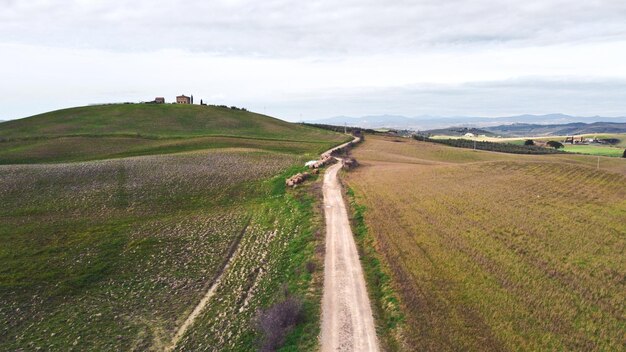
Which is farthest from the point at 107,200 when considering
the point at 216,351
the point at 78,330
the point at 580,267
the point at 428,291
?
the point at 580,267

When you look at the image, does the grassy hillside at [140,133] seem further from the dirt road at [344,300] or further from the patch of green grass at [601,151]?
the patch of green grass at [601,151]

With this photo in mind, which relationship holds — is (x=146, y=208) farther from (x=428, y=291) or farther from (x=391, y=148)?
(x=391, y=148)

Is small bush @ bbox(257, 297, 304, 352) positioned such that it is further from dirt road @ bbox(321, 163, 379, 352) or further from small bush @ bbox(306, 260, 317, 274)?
small bush @ bbox(306, 260, 317, 274)

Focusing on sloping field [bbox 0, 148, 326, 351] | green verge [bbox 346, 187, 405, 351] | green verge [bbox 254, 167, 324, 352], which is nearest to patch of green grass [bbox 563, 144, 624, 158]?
green verge [bbox 254, 167, 324, 352]

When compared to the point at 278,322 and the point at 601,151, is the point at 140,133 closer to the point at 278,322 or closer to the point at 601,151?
the point at 278,322

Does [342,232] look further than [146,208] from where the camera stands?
No

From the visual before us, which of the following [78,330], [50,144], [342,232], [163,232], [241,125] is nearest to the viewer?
[78,330]

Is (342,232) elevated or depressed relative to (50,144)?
depressed
